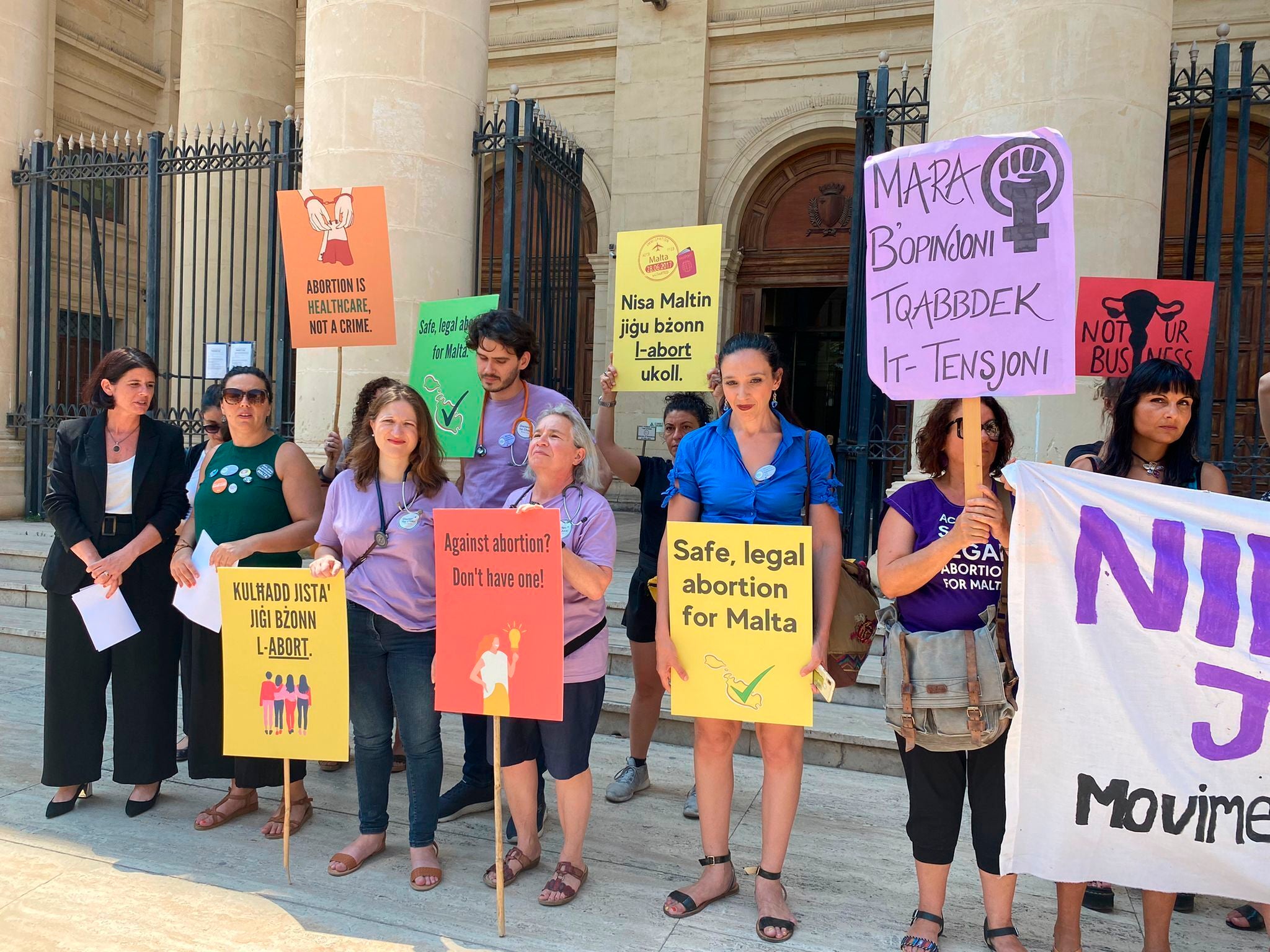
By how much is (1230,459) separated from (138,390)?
21.4 ft

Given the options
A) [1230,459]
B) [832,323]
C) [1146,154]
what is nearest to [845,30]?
[832,323]

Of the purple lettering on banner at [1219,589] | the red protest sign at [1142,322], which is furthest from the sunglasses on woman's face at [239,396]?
the red protest sign at [1142,322]

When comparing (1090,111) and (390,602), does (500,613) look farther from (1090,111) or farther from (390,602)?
(1090,111)

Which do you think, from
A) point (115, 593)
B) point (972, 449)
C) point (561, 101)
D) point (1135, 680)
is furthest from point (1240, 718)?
point (561, 101)

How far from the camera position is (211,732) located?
406 centimetres

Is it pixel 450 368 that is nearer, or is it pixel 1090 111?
pixel 450 368

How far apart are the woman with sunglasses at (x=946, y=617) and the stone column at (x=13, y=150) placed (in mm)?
10604

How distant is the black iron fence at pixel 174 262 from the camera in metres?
8.82

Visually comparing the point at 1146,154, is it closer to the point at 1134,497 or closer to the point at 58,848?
the point at 1134,497

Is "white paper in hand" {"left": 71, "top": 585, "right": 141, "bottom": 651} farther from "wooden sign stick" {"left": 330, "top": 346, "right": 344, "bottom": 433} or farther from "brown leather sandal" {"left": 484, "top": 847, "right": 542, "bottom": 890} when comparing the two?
"brown leather sandal" {"left": 484, "top": 847, "right": 542, "bottom": 890}

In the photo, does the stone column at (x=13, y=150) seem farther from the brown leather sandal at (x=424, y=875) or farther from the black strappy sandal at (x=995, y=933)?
the black strappy sandal at (x=995, y=933)

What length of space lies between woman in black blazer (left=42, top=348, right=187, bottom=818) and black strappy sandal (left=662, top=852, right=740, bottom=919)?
2.40 metres

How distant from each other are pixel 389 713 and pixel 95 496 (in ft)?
5.57

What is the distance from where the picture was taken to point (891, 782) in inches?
186
